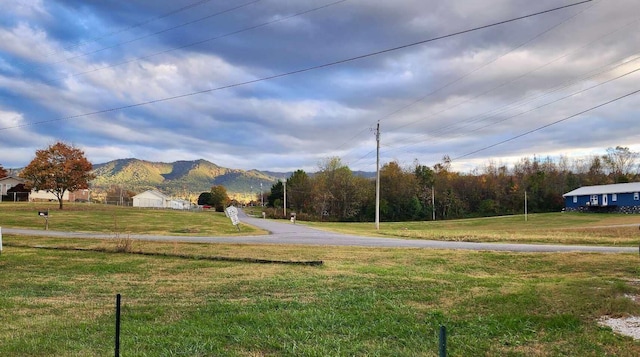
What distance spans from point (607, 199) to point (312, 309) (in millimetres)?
74250

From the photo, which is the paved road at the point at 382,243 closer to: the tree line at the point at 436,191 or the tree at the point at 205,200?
the tree line at the point at 436,191

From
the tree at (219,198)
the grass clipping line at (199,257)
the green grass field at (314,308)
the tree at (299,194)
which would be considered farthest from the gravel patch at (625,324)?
the tree at (219,198)

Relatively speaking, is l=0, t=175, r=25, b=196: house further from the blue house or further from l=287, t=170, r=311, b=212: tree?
the blue house

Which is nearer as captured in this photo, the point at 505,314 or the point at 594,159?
the point at 505,314

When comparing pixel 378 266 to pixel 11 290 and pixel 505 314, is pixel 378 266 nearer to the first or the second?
pixel 505 314

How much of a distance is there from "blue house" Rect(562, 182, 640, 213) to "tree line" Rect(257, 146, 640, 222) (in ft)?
26.0

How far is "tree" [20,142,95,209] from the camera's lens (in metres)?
48.7

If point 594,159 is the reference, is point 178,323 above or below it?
below

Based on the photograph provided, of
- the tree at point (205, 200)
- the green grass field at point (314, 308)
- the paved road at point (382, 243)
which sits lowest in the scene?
the paved road at point (382, 243)

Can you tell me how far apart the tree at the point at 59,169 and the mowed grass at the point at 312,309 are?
1620 inches

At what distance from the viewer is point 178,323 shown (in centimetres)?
627

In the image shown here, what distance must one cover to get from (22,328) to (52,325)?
1.15 feet

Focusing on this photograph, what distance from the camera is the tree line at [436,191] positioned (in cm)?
8281

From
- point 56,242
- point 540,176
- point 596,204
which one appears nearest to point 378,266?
point 56,242
